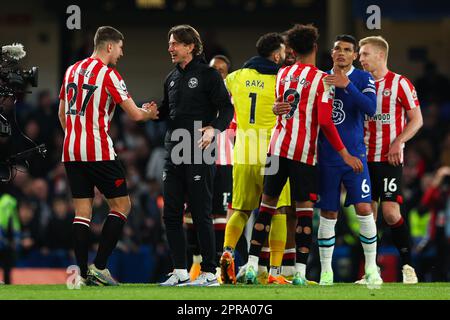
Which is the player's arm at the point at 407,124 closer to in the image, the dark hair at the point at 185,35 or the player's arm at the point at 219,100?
the player's arm at the point at 219,100

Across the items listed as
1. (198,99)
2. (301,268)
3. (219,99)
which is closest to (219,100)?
(219,99)

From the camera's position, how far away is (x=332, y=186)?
1070cm

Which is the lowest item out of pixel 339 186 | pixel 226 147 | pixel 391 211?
pixel 391 211

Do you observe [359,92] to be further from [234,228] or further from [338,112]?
[234,228]

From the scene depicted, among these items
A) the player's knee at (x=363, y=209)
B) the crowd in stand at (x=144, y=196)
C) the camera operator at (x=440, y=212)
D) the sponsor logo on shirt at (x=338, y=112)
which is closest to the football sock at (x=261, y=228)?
the player's knee at (x=363, y=209)

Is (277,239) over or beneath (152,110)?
beneath

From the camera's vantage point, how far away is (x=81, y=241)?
10633 millimetres

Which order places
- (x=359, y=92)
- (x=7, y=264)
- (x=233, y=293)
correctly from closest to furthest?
(x=233, y=293) → (x=359, y=92) → (x=7, y=264)

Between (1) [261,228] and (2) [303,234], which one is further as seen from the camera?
(1) [261,228]

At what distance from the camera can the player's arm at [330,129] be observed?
34.1 ft

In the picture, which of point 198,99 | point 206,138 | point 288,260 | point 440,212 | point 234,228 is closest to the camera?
point 206,138

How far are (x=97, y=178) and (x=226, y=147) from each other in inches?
80.6
